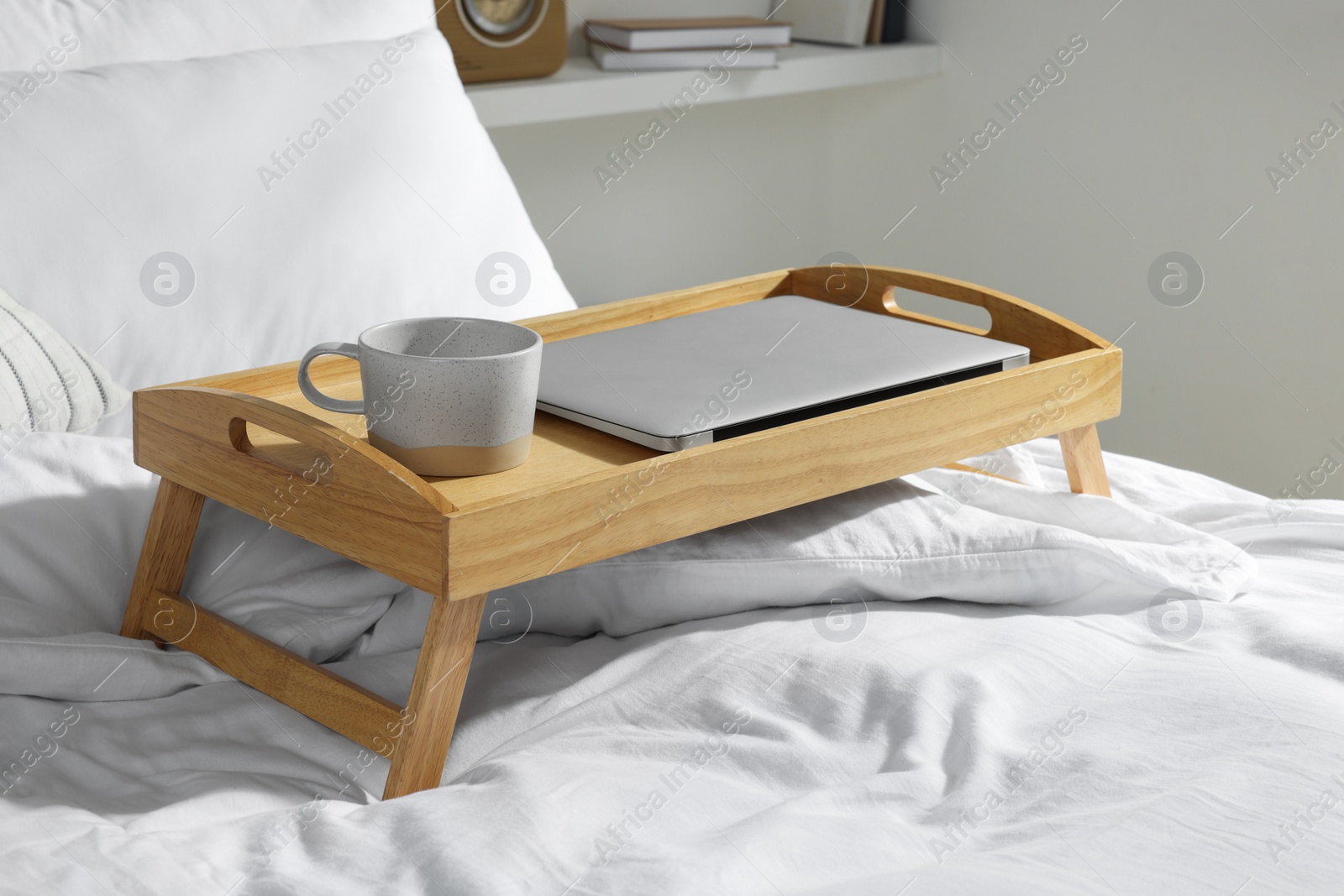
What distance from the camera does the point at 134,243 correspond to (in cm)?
103

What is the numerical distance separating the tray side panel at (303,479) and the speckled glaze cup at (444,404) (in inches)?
1.6

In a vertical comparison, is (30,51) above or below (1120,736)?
above

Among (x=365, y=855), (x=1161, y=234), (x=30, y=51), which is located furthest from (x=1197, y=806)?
(x=1161, y=234)

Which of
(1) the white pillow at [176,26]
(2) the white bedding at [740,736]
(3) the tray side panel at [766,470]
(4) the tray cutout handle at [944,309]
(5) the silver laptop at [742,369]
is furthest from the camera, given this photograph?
(4) the tray cutout handle at [944,309]

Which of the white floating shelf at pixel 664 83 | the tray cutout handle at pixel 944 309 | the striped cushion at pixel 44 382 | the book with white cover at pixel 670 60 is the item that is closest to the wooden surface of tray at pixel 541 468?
the striped cushion at pixel 44 382

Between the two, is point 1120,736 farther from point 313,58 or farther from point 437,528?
point 313,58

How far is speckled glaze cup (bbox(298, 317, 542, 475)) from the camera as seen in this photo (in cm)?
74

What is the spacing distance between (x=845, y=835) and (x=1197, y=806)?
7.0 inches

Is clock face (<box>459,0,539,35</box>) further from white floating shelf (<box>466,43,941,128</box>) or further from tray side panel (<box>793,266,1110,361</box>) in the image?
tray side panel (<box>793,266,1110,361</box>)

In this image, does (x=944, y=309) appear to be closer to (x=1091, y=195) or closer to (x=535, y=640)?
(x=1091, y=195)

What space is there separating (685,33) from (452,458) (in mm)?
1311

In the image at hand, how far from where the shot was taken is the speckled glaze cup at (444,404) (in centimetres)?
74

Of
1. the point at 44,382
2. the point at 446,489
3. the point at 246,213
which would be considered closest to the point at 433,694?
the point at 446,489

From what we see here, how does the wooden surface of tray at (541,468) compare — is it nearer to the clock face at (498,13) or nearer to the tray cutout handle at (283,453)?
the tray cutout handle at (283,453)
